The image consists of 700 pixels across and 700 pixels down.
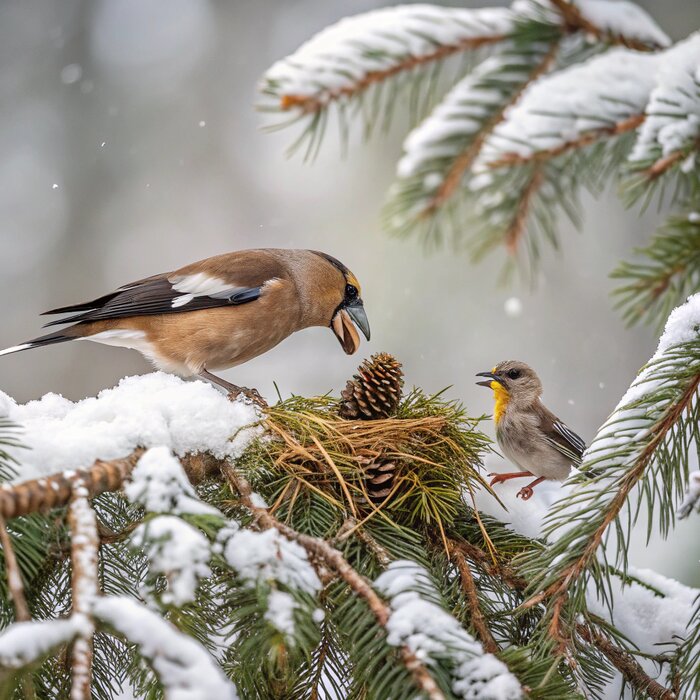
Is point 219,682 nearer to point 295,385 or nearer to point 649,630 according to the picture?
point 649,630

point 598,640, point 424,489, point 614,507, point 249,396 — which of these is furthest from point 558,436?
point 614,507

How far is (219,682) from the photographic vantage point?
33.7 inches

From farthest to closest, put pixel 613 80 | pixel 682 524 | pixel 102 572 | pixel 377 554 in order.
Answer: pixel 682 524, pixel 102 572, pixel 377 554, pixel 613 80

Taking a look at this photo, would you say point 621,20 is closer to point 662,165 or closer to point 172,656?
point 662,165

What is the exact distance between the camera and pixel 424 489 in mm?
1845

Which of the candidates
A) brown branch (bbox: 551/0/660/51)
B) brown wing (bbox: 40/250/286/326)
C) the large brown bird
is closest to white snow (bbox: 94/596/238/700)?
brown branch (bbox: 551/0/660/51)

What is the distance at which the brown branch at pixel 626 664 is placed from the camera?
1.51 m

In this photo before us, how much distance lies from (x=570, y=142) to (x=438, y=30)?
0.31 meters

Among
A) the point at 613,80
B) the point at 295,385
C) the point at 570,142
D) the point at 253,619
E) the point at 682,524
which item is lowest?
the point at 295,385

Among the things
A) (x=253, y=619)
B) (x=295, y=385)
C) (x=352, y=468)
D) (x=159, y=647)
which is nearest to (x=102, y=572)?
(x=253, y=619)

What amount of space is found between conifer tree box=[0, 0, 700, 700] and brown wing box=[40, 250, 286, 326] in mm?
1388

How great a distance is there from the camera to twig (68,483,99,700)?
2.86 feet

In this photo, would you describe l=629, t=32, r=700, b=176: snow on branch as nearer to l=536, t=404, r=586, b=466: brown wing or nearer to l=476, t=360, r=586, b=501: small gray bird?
l=476, t=360, r=586, b=501: small gray bird

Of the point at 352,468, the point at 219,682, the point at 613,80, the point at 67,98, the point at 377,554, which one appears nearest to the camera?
the point at 219,682
